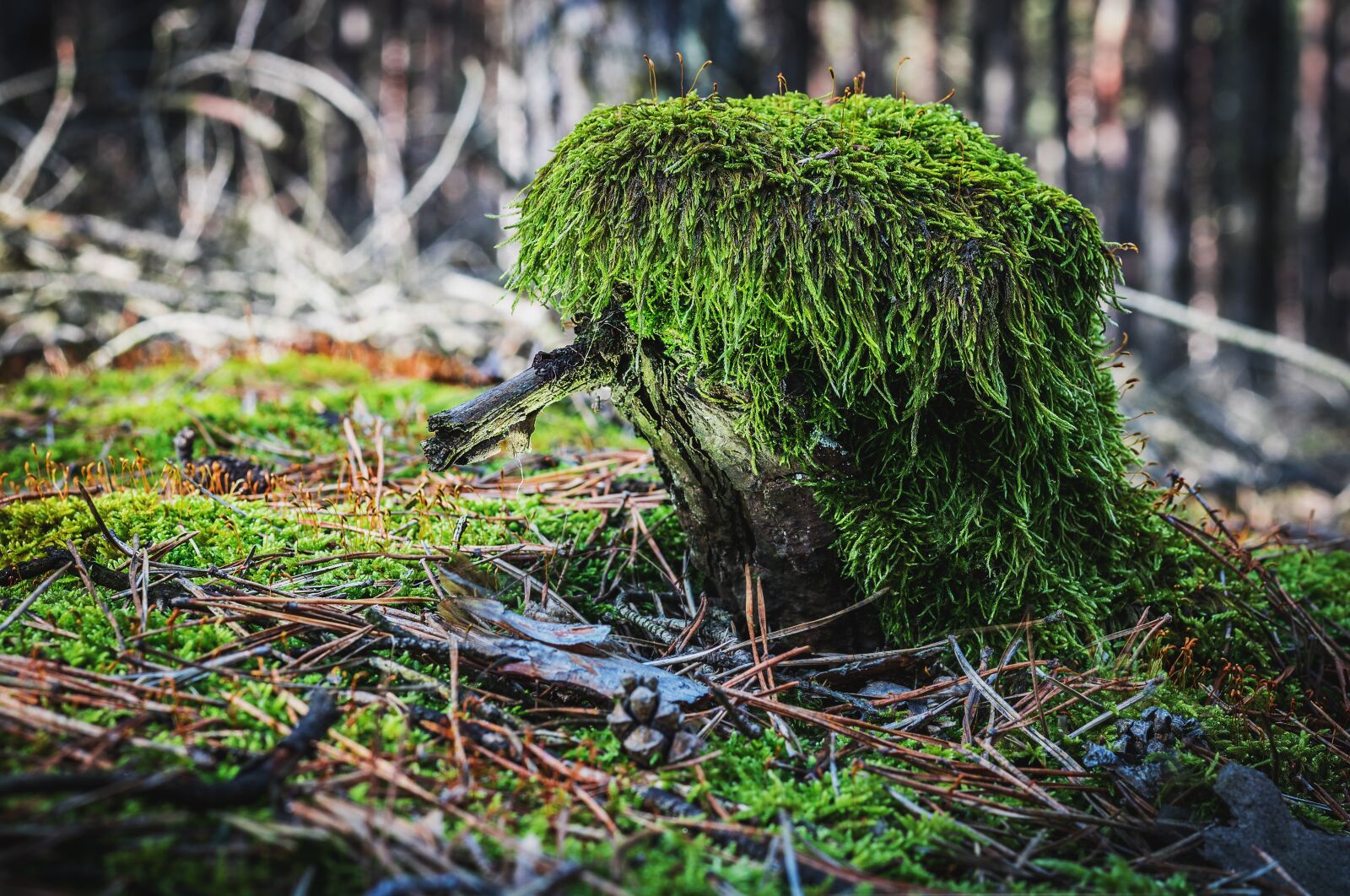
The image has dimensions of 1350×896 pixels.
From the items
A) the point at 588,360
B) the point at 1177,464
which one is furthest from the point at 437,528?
the point at 1177,464

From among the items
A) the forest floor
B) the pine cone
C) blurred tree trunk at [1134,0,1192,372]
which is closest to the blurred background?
blurred tree trunk at [1134,0,1192,372]

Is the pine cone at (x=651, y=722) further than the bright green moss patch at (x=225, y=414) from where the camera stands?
No

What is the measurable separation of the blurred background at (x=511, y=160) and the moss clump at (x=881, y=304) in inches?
17.7

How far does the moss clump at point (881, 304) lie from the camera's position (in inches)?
63.8

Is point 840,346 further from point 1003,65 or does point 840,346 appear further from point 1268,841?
point 1003,65

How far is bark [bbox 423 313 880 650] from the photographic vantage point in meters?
1.74

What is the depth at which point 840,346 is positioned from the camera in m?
1.67

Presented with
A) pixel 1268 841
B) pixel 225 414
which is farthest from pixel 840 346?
pixel 225 414

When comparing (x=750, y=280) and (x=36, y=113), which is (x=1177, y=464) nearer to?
(x=750, y=280)

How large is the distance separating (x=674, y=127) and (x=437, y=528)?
1.22m

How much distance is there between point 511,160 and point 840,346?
394 centimetres

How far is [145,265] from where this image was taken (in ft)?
17.8

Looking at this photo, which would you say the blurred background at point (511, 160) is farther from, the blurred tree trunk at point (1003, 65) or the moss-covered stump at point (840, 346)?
the moss-covered stump at point (840, 346)

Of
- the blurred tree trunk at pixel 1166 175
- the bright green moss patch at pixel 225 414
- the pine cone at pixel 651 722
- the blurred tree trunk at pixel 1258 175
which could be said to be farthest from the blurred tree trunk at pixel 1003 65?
Answer: the pine cone at pixel 651 722
